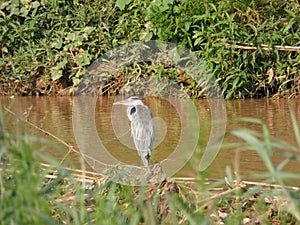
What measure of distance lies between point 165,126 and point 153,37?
2352 mm

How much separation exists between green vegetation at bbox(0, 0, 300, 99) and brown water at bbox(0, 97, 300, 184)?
300 mm

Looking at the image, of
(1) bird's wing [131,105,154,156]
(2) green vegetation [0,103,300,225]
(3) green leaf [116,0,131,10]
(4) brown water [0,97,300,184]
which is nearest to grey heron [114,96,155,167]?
(1) bird's wing [131,105,154,156]

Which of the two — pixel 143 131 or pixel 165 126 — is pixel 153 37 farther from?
pixel 143 131

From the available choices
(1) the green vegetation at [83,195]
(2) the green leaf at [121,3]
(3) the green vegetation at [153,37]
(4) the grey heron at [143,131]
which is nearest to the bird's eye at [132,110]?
(4) the grey heron at [143,131]

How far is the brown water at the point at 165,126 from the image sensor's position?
19.0 ft

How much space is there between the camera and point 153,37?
976 cm

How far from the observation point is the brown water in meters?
5.80

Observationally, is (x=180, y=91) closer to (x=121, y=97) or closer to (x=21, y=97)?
(x=121, y=97)

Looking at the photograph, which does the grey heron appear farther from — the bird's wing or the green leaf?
the green leaf

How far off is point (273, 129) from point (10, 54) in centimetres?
437

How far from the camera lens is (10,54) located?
10406 mm

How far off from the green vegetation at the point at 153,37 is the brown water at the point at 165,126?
300 millimetres

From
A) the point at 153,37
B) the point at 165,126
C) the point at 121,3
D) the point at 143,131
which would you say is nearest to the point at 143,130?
the point at 143,131

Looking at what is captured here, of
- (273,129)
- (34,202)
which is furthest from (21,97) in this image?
(34,202)
